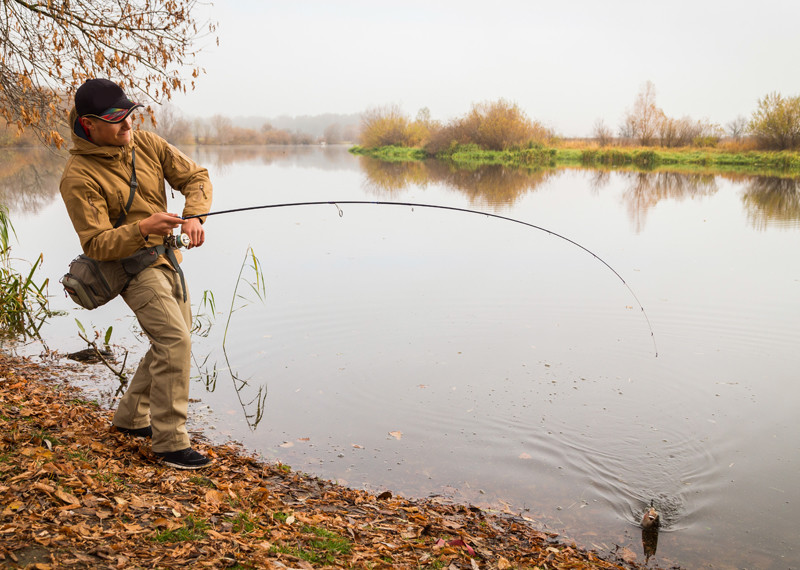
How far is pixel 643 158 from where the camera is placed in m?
40.7

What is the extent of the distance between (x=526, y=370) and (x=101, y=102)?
462cm

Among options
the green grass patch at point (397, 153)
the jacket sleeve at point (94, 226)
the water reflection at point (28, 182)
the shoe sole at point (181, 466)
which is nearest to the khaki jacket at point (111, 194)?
the jacket sleeve at point (94, 226)

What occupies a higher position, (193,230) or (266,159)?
(266,159)

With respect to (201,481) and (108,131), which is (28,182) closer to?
(108,131)

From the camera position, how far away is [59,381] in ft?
19.7

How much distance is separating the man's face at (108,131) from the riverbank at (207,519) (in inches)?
68.8

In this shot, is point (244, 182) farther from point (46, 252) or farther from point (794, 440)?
point (794, 440)

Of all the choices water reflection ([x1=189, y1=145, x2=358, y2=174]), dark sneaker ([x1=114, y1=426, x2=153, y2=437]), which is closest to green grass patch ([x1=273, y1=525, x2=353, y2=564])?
dark sneaker ([x1=114, y1=426, x2=153, y2=437])

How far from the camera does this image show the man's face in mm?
3553

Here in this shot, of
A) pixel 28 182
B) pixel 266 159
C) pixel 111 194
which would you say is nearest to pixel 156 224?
pixel 111 194

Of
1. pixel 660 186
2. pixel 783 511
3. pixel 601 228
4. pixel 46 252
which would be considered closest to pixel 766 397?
pixel 783 511

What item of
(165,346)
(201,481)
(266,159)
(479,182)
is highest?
(266,159)

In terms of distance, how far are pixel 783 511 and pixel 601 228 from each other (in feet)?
39.4

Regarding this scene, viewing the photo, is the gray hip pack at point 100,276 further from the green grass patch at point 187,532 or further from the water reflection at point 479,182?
the water reflection at point 479,182
